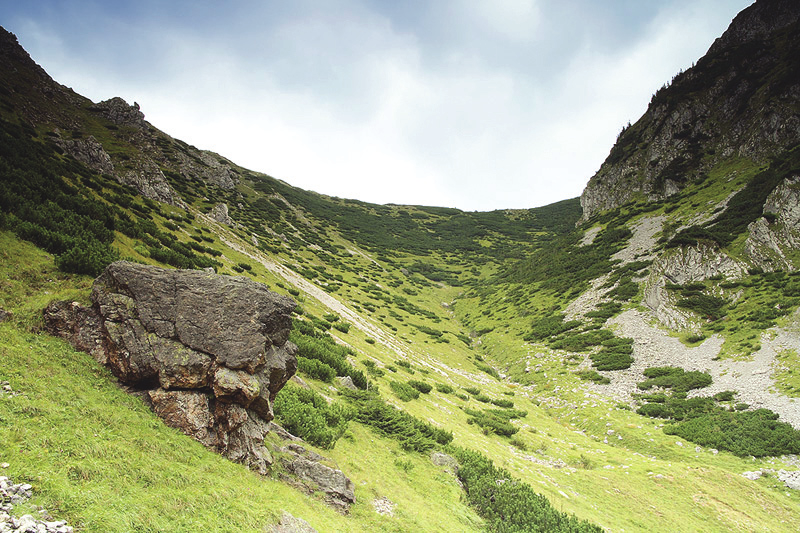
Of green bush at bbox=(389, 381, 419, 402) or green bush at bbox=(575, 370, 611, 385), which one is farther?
green bush at bbox=(575, 370, 611, 385)

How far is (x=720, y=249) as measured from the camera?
3319 centimetres

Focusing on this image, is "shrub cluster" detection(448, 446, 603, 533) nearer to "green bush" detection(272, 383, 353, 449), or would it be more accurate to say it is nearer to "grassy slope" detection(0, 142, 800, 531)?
"grassy slope" detection(0, 142, 800, 531)

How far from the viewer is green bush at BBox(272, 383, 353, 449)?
9.31 metres

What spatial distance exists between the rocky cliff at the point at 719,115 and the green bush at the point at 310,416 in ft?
231

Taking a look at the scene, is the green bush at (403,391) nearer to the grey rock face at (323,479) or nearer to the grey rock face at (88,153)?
the grey rock face at (323,479)

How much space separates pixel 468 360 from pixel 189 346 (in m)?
30.4

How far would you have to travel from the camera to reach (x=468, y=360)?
33812 millimetres

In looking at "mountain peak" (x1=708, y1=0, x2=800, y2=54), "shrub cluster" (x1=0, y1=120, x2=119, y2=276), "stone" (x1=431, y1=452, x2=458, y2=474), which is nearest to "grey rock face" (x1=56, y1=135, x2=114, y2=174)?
"shrub cluster" (x1=0, y1=120, x2=119, y2=276)

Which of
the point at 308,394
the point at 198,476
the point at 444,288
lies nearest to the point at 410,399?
the point at 308,394

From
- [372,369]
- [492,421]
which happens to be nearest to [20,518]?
[372,369]

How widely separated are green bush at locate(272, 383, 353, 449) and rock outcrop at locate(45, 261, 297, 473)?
1.67 metres

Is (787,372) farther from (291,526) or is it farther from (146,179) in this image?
(146,179)

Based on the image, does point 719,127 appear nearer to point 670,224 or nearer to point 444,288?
point 670,224

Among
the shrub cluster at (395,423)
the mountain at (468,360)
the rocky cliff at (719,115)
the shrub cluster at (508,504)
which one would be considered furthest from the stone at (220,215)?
the rocky cliff at (719,115)
